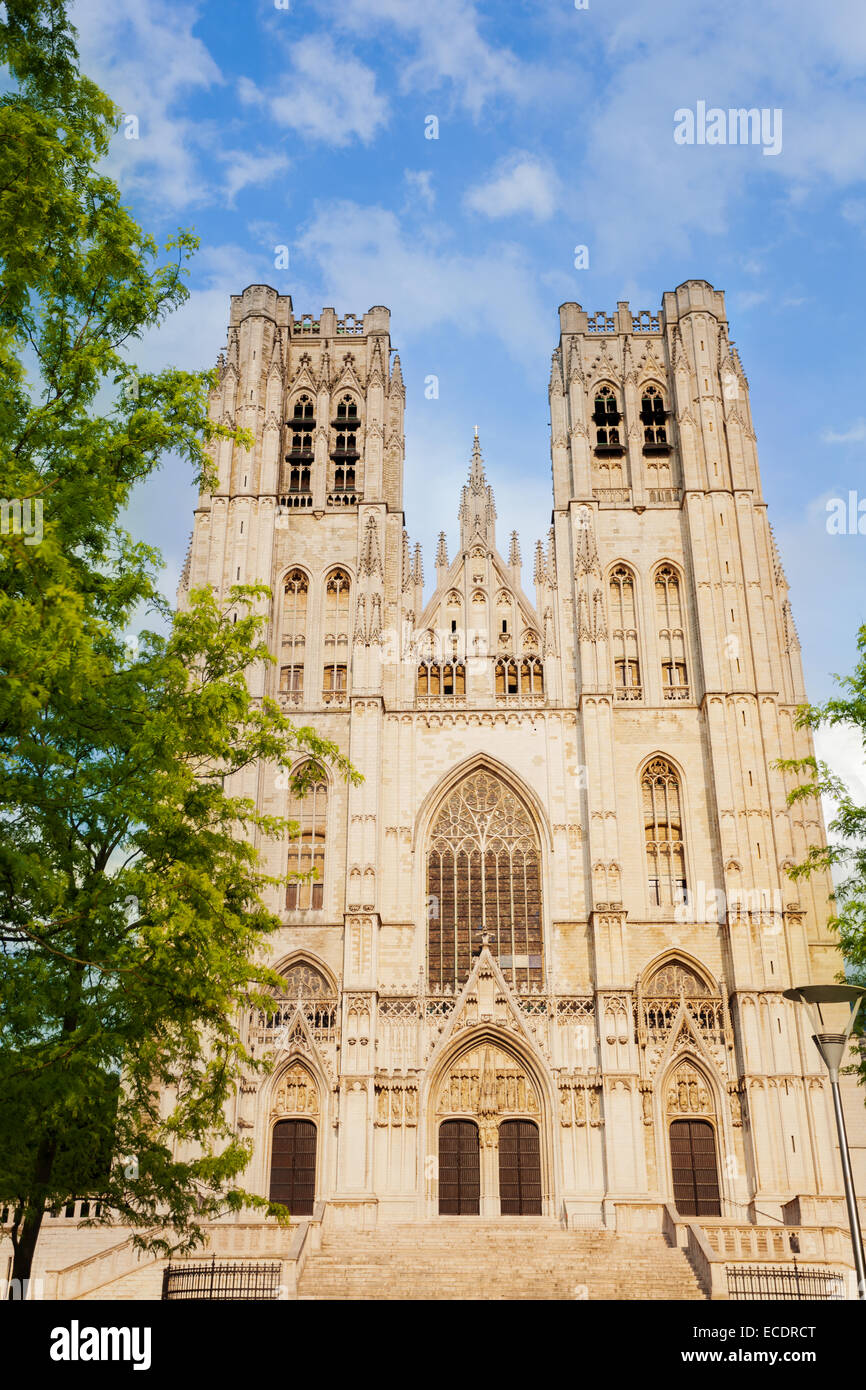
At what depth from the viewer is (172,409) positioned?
12406 mm

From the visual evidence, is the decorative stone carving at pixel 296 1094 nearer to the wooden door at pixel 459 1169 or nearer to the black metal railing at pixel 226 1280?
the wooden door at pixel 459 1169

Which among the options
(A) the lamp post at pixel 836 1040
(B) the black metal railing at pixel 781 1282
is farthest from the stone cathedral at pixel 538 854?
(A) the lamp post at pixel 836 1040

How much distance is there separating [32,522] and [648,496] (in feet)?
93.0

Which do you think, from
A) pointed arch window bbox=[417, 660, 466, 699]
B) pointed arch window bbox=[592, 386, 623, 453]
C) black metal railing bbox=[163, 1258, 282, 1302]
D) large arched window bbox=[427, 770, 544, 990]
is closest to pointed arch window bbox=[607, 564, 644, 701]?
pointed arch window bbox=[417, 660, 466, 699]

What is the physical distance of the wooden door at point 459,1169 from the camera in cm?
2811

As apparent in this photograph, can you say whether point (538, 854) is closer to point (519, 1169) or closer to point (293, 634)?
point (519, 1169)

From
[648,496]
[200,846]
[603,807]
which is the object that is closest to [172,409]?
[200,846]

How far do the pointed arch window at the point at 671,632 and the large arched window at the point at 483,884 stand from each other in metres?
5.61

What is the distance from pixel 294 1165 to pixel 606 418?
2350cm

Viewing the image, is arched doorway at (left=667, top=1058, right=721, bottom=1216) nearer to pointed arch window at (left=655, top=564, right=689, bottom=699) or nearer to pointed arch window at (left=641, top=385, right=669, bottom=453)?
pointed arch window at (left=655, top=564, right=689, bottom=699)

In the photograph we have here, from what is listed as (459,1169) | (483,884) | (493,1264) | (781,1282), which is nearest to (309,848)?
(483,884)

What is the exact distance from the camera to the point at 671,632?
34.7m

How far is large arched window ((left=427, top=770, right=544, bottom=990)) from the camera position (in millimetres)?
30641
